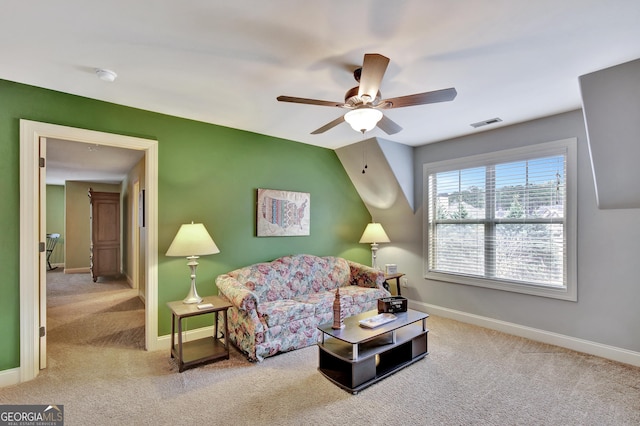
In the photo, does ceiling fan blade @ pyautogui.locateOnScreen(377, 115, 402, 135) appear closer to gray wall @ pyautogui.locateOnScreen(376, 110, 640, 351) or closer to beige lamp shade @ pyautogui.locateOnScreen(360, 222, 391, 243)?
gray wall @ pyautogui.locateOnScreen(376, 110, 640, 351)

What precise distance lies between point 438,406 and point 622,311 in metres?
2.24

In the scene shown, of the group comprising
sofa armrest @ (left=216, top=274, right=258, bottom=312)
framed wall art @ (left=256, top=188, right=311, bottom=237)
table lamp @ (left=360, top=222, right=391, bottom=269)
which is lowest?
sofa armrest @ (left=216, top=274, right=258, bottom=312)

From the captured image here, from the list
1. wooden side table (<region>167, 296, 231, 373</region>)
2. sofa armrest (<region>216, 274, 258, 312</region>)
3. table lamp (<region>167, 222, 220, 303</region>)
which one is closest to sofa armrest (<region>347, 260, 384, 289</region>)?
sofa armrest (<region>216, 274, 258, 312</region>)

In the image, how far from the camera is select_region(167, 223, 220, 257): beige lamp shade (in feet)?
9.71

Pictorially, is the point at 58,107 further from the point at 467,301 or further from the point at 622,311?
the point at 622,311

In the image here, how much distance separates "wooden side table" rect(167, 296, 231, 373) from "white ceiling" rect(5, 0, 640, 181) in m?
2.01

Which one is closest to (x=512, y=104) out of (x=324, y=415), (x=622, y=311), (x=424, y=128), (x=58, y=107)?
(x=424, y=128)

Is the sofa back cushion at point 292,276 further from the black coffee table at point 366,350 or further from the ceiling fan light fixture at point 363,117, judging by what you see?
the ceiling fan light fixture at point 363,117

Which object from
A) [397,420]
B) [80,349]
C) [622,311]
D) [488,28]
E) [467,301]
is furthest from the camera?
[467,301]

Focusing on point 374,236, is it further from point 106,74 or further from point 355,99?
point 106,74

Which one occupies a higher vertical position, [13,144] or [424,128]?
[424,128]

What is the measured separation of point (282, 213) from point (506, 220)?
2.87 meters

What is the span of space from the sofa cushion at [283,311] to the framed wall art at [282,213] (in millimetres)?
1056

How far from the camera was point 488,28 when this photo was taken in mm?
1856
